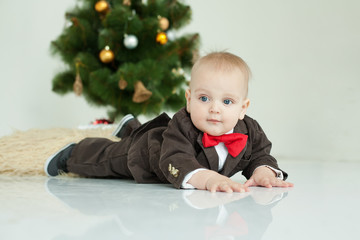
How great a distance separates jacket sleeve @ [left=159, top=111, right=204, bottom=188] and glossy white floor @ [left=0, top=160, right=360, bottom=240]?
0.17 ft

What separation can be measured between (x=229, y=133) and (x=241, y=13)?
2.49 m

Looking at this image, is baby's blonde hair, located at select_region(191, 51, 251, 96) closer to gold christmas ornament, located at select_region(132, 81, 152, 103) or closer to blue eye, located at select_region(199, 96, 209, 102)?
blue eye, located at select_region(199, 96, 209, 102)

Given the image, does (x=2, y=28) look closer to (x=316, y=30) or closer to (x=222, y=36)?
(x=222, y=36)

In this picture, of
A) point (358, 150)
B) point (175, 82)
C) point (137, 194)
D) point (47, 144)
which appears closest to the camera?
point (137, 194)

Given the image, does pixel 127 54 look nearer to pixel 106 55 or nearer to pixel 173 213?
pixel 106 55

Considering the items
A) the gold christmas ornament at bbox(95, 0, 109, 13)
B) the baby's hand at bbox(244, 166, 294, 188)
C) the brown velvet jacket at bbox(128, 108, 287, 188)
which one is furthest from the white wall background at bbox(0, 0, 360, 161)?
the baby's hand at bbox(244, 166, 294, 188)

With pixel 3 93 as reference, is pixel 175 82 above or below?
above

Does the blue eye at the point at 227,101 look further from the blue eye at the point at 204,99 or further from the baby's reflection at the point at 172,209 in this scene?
the baby's reflection at the point at 172,209

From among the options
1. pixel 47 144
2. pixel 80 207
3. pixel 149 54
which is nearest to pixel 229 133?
pixel 80 207

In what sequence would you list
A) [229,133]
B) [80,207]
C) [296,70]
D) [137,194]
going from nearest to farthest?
[80,207]
[137,194]
[229,133]
[296,70]

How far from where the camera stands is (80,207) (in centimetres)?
88

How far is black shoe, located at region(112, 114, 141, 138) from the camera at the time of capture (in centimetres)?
163

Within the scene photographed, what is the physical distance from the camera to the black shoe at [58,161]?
1594 millimetres

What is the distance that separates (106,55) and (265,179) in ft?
5.75
